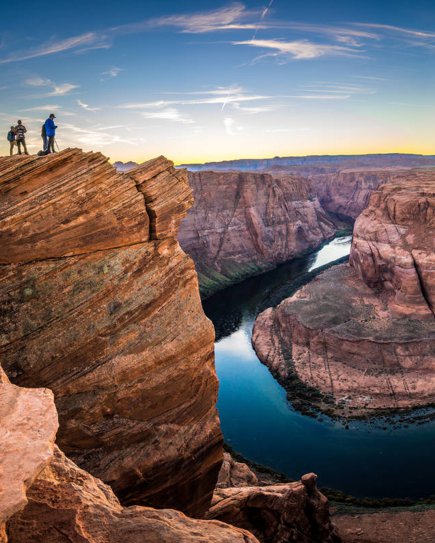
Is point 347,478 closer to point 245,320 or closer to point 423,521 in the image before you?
point 423,521

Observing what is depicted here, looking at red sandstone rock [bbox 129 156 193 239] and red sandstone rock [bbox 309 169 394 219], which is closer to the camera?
red sandstone rock [bbox 129 156 193 239]

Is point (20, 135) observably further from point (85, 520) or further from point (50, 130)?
point (85, 520)

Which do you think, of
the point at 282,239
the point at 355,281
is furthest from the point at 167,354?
the point at 282,239

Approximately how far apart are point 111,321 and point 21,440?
7883 millimetres

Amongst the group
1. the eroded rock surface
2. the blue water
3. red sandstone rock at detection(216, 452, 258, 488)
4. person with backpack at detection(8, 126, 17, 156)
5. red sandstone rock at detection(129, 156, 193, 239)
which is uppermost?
person with backpack at detection(8, 126, 17, 156)

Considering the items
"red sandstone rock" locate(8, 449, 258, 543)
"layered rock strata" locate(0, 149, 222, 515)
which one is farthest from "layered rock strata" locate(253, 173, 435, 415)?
"red sandstone rock" locate(8, 449, 258, 543)

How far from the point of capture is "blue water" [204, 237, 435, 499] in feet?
91.9

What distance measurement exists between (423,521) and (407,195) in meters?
39.3

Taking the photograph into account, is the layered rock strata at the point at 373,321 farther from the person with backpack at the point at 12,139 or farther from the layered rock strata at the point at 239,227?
the person with backpack at the point at 12,139

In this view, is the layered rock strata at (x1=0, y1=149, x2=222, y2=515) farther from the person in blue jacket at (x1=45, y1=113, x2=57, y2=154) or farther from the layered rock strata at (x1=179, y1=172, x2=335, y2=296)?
the layered rock strata at (x1=179, y1=172, x2=335, y2=296)

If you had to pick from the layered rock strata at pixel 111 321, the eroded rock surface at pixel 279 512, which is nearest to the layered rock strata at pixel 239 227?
the eroded rock surface at pixel 279 512

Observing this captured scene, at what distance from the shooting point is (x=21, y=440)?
244 inches

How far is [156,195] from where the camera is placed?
16172 mm

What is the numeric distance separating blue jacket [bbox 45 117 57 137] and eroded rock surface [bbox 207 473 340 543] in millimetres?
17951
